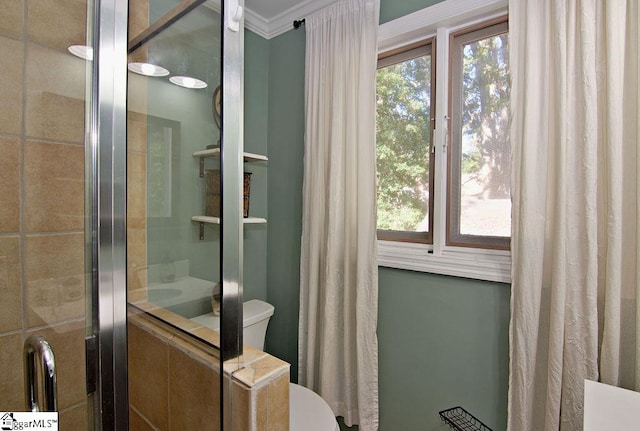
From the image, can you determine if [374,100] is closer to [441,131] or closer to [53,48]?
[441,131]

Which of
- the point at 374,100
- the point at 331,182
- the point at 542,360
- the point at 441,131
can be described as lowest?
the point at 542,360

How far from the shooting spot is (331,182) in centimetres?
157

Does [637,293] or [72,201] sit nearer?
[72,201]

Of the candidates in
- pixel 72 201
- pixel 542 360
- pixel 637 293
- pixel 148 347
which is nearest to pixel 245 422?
pixel 148 347

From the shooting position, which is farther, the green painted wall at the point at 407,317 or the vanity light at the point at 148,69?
the green painted wall at the point at 407,317

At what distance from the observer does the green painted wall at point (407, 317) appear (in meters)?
1.27

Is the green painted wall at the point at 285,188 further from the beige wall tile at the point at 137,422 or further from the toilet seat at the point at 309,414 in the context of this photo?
the beige wall tile at the point at 137,422

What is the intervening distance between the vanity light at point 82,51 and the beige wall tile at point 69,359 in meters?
0.59

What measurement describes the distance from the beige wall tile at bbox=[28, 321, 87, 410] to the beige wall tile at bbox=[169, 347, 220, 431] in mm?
193

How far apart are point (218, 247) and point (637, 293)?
1204mm

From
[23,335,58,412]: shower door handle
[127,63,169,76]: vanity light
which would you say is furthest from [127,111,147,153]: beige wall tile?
[23,335,58,412]: shower door handle

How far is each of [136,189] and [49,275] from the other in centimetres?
31

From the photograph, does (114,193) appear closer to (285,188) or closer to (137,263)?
(137,263)

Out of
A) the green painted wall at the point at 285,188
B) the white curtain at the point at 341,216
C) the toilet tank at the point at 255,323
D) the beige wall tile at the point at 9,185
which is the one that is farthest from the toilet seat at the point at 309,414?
the beige wall tile at the point at 9,185
